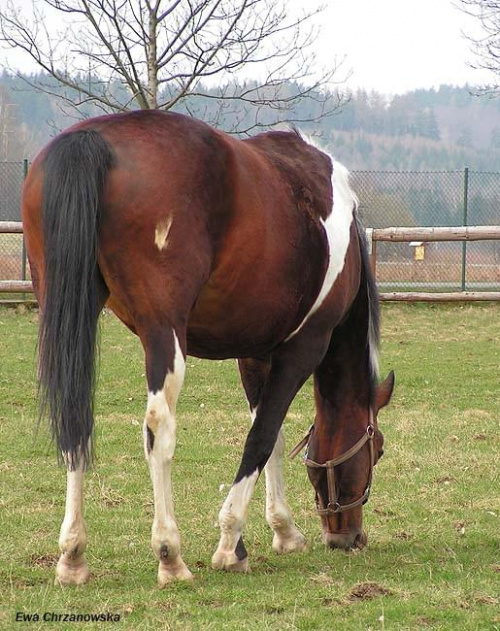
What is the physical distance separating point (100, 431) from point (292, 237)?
3.70 meters

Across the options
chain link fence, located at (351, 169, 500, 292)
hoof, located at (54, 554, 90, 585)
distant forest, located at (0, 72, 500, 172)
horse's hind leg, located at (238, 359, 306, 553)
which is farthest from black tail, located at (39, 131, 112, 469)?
distant forest, located at (0, 72, 500, 172)

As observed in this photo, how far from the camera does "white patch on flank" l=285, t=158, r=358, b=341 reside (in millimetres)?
Result: 4438

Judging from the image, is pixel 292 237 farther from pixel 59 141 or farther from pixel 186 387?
pixel 186 387

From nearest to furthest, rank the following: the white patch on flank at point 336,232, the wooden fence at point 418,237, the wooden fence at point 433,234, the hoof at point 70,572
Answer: the hoof at point 70,572 → the white patch on flank at point 336,232 → the wooden fence at point 418,237 → the wooden fence at point 433,234

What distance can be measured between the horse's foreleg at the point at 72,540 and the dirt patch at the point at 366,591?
1.12 metres

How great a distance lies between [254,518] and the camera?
530 centimetres

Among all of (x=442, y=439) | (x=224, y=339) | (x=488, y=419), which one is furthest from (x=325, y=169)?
(x=488, y=419)

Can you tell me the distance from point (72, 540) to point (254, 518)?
5.41ft

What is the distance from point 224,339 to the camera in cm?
415

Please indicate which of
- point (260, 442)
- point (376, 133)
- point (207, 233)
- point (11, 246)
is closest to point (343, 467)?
point (260, 442)

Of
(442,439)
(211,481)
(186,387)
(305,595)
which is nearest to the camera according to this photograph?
(305,595)

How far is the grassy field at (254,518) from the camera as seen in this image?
3543 mm

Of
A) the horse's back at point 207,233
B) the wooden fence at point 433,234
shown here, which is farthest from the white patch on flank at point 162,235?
the wooden fence at point 433,234

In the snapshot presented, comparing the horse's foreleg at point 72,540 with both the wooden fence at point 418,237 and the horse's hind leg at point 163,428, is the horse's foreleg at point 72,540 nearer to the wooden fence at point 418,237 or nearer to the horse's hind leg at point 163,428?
the horse's hind leg at point 163,428
